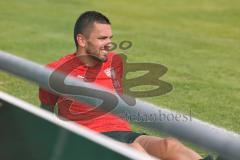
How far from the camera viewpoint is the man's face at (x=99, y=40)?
4293 millimetres

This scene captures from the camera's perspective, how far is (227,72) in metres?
8.88

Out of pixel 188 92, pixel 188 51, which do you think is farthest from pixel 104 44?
pixel 188 51

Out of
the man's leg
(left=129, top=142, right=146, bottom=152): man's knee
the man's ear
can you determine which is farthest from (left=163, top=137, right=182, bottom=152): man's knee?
the man's ear

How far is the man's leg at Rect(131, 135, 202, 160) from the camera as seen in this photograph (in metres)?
3.17

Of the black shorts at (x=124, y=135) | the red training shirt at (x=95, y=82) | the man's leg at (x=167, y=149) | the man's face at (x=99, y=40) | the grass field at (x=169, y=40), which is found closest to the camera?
the man's leg at (x=167, y=149)

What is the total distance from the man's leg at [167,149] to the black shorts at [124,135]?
23cm

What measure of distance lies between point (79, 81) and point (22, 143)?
2.08 feet

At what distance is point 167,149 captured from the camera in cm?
321

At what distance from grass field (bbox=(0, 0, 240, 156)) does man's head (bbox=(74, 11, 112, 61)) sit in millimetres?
726

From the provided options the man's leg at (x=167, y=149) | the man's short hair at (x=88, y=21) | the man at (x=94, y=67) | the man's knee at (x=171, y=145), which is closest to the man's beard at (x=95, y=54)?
the man at (x=94, y=67)

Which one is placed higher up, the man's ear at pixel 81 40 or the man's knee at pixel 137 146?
the man's ear at pixel 81 40

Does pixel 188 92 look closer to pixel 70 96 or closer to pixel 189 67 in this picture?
pixel 189 67

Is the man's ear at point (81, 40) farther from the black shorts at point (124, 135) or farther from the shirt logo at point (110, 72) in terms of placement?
the black shorts at point (124, 135)

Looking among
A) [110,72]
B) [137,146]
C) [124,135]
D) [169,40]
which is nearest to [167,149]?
[137,146]
